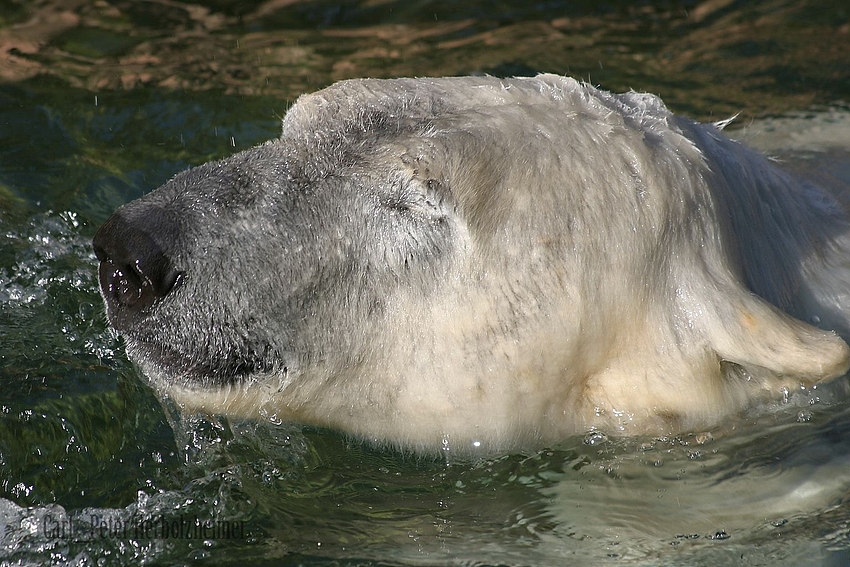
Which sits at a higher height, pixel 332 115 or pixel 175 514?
pixel 332 115

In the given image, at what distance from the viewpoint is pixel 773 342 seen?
3.04m

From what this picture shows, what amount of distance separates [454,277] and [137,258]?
97 cm

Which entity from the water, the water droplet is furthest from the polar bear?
the water

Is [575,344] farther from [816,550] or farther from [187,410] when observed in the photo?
[187,410]

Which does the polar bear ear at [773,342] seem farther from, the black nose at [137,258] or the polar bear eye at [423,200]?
the black nose at [137,258]

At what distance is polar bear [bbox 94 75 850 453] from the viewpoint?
300 centimetres

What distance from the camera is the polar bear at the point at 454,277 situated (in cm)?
300

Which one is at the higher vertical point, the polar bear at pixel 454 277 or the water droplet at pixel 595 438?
the polar bear at pixel 454 277

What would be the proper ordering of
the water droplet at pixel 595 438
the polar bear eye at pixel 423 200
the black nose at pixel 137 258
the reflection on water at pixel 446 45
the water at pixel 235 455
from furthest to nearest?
1. the reflection on water at pixel 446 45
2. the water droplet at pixel 595 438
3. the water at pixel 235 455
4. the polar bear eye at pixel 423 200
5. the black nose at pixel 137 258

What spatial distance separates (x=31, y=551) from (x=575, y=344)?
1.89 metres

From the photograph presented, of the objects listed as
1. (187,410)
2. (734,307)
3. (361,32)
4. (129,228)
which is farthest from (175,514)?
(361,32)

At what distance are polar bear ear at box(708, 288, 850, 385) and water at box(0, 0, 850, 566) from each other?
42 cm

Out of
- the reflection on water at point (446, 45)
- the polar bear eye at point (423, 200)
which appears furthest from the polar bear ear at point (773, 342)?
the reflection on water at point (446, 45)

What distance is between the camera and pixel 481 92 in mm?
3291
